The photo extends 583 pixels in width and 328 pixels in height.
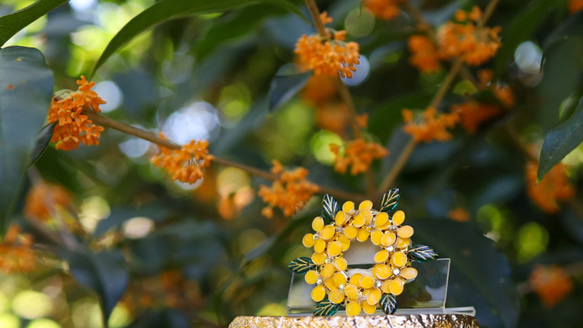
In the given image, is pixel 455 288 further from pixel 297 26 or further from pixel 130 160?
pixel 130 160

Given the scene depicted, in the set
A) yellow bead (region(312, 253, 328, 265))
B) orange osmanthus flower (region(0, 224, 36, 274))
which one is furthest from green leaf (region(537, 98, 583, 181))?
orange osmanthus flower (region(0, 224, 36, 274))

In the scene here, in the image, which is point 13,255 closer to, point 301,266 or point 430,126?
point 301,266

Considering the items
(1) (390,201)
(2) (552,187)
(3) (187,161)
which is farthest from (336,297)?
(2) (552,187)

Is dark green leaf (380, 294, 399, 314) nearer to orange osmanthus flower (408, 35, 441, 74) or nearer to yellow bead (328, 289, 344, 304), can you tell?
yellow bead (328, 289, 344, 304)

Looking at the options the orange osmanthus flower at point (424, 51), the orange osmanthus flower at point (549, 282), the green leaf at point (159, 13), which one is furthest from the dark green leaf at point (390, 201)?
the orange osmanthus flower at point (549, 282)

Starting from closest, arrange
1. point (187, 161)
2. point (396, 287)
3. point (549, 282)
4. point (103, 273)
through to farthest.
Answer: point (396, 287) → point (187, 161) → point (103, 273) → point (549, 282)

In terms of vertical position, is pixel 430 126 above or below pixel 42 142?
above

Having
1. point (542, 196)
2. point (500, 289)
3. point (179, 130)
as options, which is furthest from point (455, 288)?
point (179, 130)
